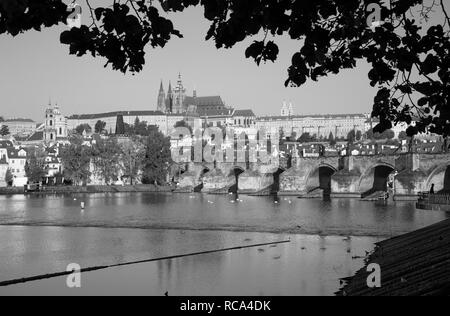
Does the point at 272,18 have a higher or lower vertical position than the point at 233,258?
higher

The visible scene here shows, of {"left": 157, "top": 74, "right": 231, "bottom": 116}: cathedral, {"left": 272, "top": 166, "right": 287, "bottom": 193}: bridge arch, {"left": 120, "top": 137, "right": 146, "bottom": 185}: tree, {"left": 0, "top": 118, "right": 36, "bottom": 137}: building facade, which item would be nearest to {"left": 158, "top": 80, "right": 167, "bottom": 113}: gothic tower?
{"left": 157, "top": 74, "right": 231, "bottom": 116}: cathedral

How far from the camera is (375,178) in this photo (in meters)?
59.6

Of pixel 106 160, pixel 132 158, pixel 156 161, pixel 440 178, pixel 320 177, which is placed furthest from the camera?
pixel 156 161

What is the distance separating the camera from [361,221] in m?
32.6

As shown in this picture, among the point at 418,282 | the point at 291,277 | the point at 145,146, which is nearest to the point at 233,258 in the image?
the point at 291,277

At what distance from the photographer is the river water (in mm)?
15578

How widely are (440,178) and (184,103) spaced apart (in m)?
129

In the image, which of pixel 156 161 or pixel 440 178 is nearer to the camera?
pixel 440 178

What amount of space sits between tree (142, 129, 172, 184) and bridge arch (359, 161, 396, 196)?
81.4 feet

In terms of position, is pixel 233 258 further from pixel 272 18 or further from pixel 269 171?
pixel 269 171

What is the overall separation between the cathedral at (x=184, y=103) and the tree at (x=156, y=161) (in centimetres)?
9653

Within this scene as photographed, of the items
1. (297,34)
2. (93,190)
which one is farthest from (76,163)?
(297,34)

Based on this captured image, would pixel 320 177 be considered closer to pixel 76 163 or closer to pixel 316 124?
pixel 76 163

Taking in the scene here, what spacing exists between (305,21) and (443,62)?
2.31 m
